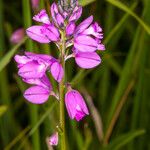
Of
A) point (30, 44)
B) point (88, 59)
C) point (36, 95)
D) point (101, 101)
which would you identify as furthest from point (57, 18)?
point (101, 101)

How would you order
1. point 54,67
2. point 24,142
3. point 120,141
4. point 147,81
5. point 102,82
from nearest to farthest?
point 54,67 < point 120,141 < point 24,142 < point 147,81 < point 102,82

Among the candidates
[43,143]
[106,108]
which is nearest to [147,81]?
[106,108]

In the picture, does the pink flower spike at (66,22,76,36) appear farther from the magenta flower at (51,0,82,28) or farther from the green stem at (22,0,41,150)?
the green stem at (22,0,41,150)

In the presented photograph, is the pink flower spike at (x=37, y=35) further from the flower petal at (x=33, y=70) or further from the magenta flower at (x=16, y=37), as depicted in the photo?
the magenta flower at (x=16, y=37)

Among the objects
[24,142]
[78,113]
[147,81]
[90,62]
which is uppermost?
[90,62]

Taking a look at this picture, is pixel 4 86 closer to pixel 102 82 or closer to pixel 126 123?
pixel 102 82

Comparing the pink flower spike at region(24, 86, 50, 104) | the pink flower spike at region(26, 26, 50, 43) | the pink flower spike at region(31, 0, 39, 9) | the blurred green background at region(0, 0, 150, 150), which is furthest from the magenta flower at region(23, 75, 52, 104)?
the pink flower spike at region(31, 0, 39, 9)

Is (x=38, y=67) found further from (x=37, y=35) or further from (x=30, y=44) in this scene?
(x=30, y=44)
